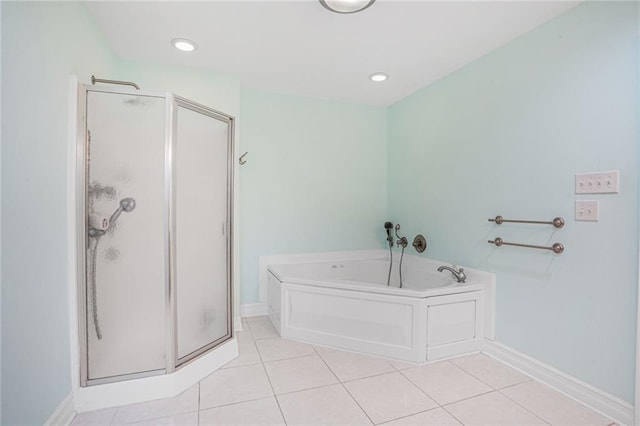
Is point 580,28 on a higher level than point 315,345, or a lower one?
higher

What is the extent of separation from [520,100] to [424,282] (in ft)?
5.46

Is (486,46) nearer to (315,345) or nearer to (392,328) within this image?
(392,328)

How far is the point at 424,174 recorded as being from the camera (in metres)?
3.03

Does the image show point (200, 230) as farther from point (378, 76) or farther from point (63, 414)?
point (378, 76)

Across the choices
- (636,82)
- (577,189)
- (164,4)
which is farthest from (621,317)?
(164,4)

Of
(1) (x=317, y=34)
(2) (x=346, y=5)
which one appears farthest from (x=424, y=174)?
(2) (x=346, y=5)

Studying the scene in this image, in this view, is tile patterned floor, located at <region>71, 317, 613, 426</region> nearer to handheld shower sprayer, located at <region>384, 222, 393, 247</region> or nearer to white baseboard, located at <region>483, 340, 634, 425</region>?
white baseboard, located at <region>483, 340, 634, 425</region>

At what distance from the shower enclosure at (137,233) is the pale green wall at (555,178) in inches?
80.7

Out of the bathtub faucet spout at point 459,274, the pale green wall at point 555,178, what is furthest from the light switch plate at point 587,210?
the bathtub faucet spout at point 459,274

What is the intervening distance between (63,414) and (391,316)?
1.89 metres

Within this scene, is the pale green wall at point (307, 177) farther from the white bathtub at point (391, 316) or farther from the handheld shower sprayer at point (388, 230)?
the white bathtub at point (391, 316)

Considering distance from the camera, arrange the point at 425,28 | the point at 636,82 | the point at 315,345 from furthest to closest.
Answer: the point at 315,345 → the point at 425,28 → the point at 636,82

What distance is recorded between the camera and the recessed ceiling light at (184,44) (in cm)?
214

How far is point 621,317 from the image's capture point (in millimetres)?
1570
